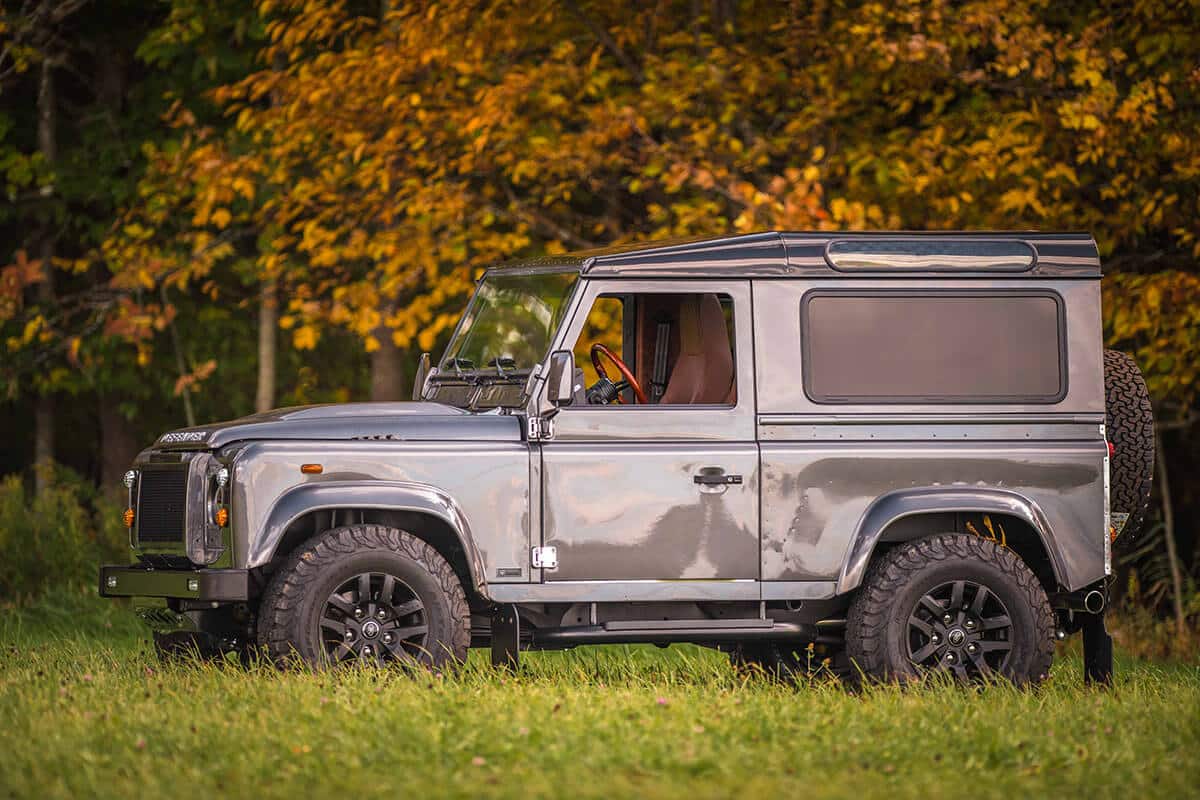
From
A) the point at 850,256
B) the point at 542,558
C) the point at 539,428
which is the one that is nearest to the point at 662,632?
the point at 542,558

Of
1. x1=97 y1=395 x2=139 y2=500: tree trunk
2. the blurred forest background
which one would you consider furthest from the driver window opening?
x1=97 y1=395 x2=139 y2=500: tree trunk

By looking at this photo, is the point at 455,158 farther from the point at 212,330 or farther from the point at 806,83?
the point at 212,330

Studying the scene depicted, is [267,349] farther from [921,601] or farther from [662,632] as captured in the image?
[921,601]

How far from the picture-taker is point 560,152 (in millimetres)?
14422

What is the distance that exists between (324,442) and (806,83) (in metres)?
8.26

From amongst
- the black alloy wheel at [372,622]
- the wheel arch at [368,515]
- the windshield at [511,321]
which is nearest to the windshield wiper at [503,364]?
the windshield at [511,321]

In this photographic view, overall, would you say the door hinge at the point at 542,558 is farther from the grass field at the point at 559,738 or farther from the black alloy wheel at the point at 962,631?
the black alloy wheel at the point at 962,631

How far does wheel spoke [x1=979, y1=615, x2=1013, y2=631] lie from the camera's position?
26.8ft

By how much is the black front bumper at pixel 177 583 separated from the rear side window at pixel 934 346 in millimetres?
2746

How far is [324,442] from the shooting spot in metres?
7.79

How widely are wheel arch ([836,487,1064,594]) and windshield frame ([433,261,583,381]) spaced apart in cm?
165

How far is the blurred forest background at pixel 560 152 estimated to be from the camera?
13547mm

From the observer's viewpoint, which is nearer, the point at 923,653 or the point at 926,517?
the point at 923,653

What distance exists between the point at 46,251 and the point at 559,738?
46.8 ft
